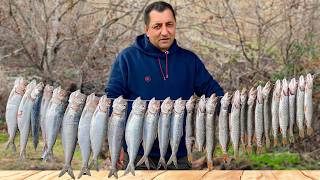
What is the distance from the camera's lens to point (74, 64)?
34.7 ft

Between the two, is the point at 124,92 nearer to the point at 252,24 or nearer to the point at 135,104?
the point at 135,104

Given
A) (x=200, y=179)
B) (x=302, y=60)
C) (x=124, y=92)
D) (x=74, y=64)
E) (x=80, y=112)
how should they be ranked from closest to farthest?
1. (x=80, y=112)
2. (x=200, y=179)
3. (x=124, y=92)
4. (x=302, y=60)
5. (x=74, y=64)

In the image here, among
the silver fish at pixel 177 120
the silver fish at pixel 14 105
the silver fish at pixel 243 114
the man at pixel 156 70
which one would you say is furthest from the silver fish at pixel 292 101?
the silver fish at pixel 14 105

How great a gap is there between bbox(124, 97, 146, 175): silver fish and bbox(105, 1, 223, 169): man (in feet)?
1.83

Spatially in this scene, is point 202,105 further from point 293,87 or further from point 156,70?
point 156,70

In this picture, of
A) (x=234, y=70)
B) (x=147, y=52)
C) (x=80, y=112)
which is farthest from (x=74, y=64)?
(x=80, y=112)

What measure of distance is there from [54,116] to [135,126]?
0.49 metres

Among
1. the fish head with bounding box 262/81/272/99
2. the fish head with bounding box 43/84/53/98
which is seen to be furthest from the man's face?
the fish head with bounding box 43/84/53/98

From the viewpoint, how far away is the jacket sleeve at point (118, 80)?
Result: 4.46 metres

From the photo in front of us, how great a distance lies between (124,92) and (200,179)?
33.2 inches

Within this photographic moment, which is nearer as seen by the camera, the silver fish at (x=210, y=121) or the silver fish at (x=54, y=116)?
the silver fish at (x=54, y=116)

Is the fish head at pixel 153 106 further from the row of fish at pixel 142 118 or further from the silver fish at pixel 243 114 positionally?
the silver fish at pixel 243 114

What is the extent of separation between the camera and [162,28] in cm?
441

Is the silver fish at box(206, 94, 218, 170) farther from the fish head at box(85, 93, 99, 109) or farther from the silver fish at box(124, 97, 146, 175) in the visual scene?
the fish head at box(85, 93, 99, 109)
